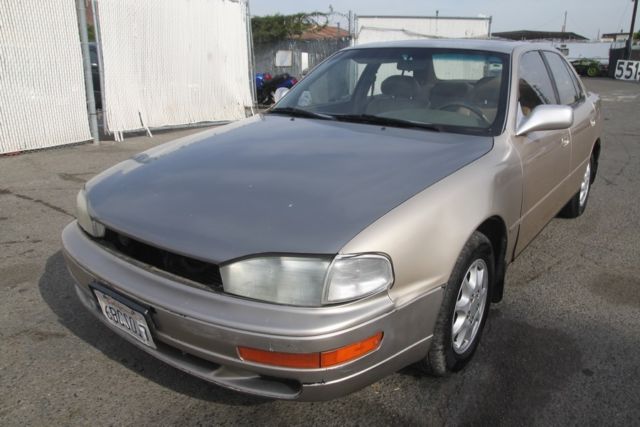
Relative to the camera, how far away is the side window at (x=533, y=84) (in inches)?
120

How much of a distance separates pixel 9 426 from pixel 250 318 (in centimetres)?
119

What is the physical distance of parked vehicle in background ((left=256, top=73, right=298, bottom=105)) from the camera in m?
14.5

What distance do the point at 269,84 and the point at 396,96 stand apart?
12.0m

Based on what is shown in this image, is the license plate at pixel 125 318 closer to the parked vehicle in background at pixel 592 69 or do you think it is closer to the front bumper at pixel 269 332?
the front bumper at pixel 269 332

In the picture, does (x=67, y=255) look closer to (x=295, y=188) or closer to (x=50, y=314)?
(x=50, y=314)

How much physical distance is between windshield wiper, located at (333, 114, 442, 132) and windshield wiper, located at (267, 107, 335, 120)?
75mm

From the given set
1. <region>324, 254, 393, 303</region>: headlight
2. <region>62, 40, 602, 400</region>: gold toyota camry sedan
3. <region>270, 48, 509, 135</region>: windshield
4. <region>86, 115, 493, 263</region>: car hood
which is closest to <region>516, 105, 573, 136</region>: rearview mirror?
<region>62, 40, 602, 400</region>: gold toyota camry sedan

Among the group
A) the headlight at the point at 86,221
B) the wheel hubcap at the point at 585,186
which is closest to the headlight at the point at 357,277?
the headlight at the point at 86,221

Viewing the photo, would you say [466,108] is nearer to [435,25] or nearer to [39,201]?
[39,201]

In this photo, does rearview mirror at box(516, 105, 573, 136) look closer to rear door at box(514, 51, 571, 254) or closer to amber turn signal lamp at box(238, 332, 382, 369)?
rear door at box(514, 51, 571, 254)

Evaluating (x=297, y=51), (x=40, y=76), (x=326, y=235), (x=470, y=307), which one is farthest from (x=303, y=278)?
(x=297, y=51)

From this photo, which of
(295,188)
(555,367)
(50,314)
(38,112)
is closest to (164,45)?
(38,112)

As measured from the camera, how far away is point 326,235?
1733mm

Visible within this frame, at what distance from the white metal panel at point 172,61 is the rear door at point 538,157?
6.65 meters
